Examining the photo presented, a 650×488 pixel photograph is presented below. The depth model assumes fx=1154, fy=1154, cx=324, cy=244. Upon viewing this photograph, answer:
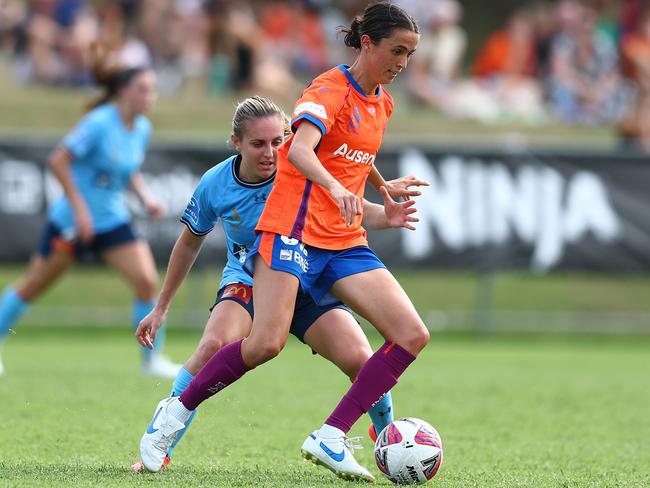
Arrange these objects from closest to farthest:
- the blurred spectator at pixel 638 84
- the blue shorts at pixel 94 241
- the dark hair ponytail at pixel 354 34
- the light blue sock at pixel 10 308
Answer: the dark hair ponytail at pixel 354 34 < the blue shorts at pixel 94 241 < the light blue sock at pixel 10 308 < the blurred spectator at pixel 638 84

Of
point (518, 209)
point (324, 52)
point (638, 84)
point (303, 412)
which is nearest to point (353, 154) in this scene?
point (303, 412)

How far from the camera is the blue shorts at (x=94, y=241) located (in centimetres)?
905

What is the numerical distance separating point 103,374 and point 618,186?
6821mm

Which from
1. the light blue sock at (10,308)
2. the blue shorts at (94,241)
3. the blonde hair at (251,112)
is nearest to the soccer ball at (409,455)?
the blonde hair at (251,112)

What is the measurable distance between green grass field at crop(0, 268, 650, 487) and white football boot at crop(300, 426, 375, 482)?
0.08 meters

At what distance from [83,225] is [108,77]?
1.21m

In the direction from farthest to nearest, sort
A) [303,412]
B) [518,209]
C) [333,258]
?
[518,209] < [303,412] < [333,258]

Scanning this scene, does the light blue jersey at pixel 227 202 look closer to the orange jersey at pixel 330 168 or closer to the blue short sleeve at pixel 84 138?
the orange jersey at pixel 330 168

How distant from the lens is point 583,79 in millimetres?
18375

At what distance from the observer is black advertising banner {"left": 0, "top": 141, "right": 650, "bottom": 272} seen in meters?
13.0

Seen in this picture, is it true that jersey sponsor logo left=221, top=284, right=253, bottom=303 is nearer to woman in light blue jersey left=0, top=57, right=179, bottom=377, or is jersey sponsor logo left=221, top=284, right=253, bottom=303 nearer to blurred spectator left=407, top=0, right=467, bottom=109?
woman in light blue jersey left=0, top=57, right=179, bottom=377

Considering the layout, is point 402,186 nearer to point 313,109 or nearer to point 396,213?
point 396,213

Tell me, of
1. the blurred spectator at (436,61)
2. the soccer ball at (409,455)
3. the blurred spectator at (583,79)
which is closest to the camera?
the soccer ball at (409,455)

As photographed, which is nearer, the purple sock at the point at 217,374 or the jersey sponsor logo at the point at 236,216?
the purple sock at the point at 217,374
